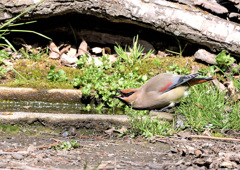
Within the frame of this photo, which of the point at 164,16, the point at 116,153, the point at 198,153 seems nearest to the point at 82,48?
A: the point at 164,16

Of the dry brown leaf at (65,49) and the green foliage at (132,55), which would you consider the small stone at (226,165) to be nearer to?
the green foliage at (132,55)

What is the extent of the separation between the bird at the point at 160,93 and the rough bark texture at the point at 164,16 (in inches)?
54.0

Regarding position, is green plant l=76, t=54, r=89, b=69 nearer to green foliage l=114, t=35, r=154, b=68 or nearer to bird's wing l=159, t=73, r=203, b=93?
green foliage l=114, t=35, r=154, b=68

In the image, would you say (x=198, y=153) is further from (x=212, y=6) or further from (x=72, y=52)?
(x=72, y=52)

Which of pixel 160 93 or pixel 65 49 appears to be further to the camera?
pixel 65 49

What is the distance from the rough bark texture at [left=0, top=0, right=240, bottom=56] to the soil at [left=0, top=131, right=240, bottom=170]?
8.48ft

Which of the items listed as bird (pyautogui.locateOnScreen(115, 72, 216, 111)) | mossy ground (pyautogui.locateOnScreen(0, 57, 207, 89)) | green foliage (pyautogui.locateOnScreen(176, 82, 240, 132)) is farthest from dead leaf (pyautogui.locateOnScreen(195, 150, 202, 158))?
mossy ground (pyautogui.locateOnScreen(0, 57, 207, 89))

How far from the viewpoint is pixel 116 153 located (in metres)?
3.28

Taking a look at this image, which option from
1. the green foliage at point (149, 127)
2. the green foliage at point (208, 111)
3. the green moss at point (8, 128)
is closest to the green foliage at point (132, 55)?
the green foliage at point (208, 111)

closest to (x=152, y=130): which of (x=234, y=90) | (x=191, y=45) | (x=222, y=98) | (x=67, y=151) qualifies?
(x=67, y=151)

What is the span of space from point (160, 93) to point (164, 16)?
1.67 metres

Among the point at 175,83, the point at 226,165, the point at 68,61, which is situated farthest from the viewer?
the point at 68,61

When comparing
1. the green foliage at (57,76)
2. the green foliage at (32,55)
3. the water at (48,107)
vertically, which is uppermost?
the green foliage at (32,55)

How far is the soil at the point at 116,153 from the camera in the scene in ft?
9.46
